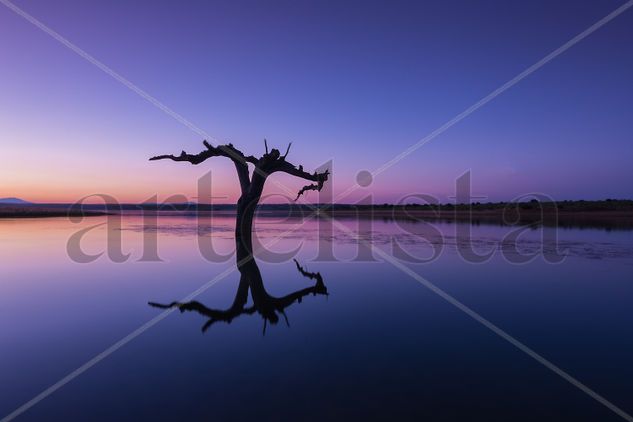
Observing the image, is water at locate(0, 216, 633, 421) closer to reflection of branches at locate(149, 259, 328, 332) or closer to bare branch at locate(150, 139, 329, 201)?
reflection of branches at locate(149, 259, 328, 332)

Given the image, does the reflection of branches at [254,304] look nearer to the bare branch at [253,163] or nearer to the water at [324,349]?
the water at [324,349]

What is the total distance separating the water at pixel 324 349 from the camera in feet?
11.1

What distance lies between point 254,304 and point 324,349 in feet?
8.22

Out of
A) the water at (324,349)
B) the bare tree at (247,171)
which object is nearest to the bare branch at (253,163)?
the bare tree at (247,171)

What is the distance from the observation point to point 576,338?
5.24 meters

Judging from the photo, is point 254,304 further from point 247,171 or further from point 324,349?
point 247,171

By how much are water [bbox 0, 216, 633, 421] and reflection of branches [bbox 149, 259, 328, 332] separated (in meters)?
0.12

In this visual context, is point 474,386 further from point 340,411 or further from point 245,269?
point 245,269

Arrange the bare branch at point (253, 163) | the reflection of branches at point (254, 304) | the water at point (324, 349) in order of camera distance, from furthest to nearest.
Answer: the bare branch at point (253, 163), the reflection of branches at point (254, 304), the water at point (324, 349)

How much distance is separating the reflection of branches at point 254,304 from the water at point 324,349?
0.12m

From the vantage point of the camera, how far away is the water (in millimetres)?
3391

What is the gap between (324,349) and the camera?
15.6 ft

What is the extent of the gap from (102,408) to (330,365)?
2.25m

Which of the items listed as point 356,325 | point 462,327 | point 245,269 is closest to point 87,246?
point 245,269
